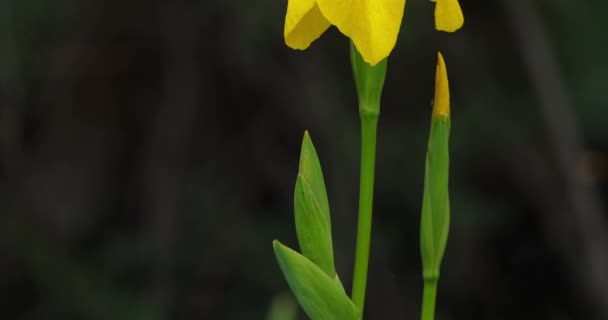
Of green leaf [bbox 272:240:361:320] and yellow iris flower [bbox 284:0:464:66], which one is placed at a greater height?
yellow iris flower [bbox 284:0:464:66]

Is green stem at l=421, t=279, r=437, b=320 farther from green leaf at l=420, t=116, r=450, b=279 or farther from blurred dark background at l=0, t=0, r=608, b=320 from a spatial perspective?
blurred dark background at l=0, t=0, r=608, b=320

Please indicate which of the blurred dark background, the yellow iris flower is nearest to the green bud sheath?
the yellow iris flower

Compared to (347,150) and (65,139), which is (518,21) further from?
(65,139)

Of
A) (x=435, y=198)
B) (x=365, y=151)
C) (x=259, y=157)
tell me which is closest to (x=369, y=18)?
(x=365, y=151)

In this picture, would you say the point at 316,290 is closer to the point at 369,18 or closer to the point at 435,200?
the point at 435,200

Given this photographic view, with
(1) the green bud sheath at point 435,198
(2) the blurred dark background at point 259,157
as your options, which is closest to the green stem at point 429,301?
(1) the green bud sheath at point 435,198

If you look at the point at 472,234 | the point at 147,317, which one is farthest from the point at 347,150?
the point at 147,317
